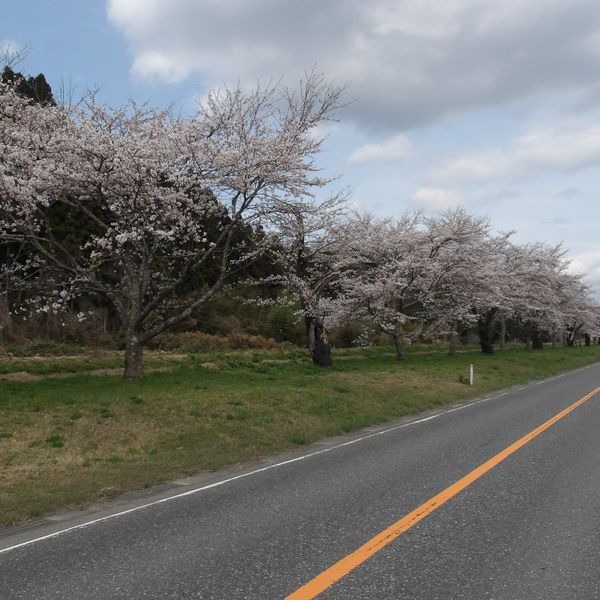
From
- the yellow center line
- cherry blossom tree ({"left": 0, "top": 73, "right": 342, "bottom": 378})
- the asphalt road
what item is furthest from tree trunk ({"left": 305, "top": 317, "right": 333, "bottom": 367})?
the yellow center line

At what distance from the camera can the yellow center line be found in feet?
14.7

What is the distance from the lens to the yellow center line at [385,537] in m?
4.47

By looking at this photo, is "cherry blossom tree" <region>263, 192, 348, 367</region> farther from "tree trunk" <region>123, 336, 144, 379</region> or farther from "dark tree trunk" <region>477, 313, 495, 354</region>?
"dark tree trunk" <region>477, 313, 495, 354</region>

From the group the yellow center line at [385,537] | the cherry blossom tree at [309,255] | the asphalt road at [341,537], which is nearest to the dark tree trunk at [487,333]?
the cherry blossom tree at [309,255]

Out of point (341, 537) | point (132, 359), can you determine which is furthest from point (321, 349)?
point (341, 537)

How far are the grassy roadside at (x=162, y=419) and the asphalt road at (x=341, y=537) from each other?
148 cm

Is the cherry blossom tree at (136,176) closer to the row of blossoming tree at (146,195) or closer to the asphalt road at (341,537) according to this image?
the row of blossoming tree at (146,195)

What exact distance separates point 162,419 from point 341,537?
307 inches

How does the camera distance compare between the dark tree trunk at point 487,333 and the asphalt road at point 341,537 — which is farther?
the dark tree trunk at point 487,333

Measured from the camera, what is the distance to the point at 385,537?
5578 millimetres

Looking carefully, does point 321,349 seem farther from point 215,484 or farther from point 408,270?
point 215,484

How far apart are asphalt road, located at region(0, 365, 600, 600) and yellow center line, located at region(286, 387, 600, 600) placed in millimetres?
68

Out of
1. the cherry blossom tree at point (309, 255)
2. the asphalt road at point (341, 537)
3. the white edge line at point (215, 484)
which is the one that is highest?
the cherry blossom tree at point (309, 255)

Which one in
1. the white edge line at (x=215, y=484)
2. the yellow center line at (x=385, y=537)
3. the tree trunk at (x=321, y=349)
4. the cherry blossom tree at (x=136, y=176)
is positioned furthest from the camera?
the tree trunk at (x=321, y=349)
